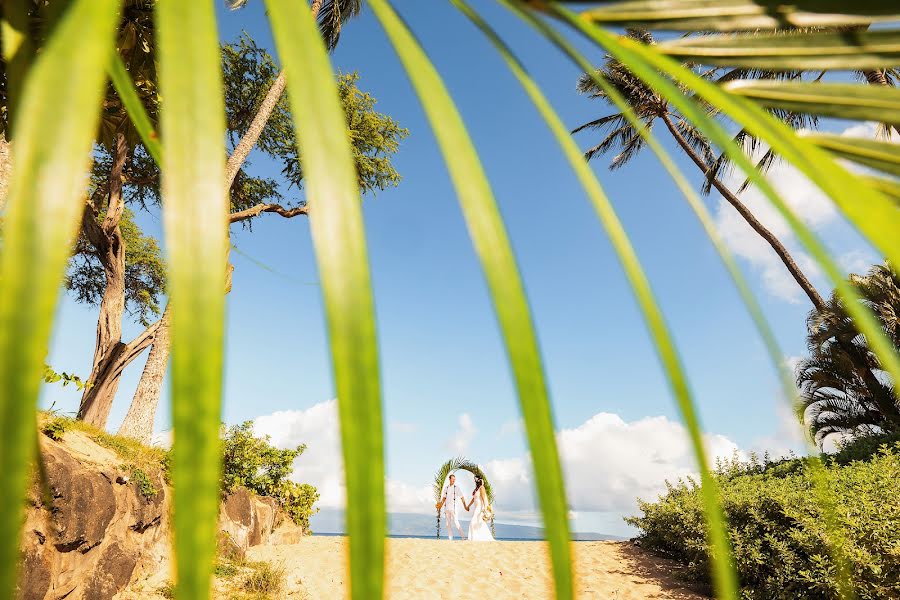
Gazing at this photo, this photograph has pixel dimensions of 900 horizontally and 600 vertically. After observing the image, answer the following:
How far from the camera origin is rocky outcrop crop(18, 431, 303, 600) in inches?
155

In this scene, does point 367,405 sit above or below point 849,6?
below

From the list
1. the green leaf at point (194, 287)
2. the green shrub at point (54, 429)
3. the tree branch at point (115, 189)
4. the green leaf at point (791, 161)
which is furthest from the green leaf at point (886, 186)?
the tree branch at point (115, 189)

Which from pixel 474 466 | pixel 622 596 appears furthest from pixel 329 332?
pixel 474 466

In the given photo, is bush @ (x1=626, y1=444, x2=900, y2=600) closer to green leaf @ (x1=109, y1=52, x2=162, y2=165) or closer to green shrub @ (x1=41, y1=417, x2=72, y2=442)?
green leaf @ (x1=109, y1=52, x2=162, y2=165)

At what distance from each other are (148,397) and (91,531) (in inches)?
143

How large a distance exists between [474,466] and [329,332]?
16350 mm

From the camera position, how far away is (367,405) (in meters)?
0.21

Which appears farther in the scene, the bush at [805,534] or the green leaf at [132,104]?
the bush at [805,534]

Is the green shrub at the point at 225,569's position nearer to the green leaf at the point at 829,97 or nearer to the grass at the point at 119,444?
the grass at the point at 119,444

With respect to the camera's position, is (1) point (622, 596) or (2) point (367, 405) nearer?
(2) point (367, 405)

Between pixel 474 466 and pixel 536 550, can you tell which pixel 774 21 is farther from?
pixel 474 466

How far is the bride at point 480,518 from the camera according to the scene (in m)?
11.4

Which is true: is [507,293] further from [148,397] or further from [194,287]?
[148,397]

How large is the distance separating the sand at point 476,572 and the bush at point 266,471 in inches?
29.1
